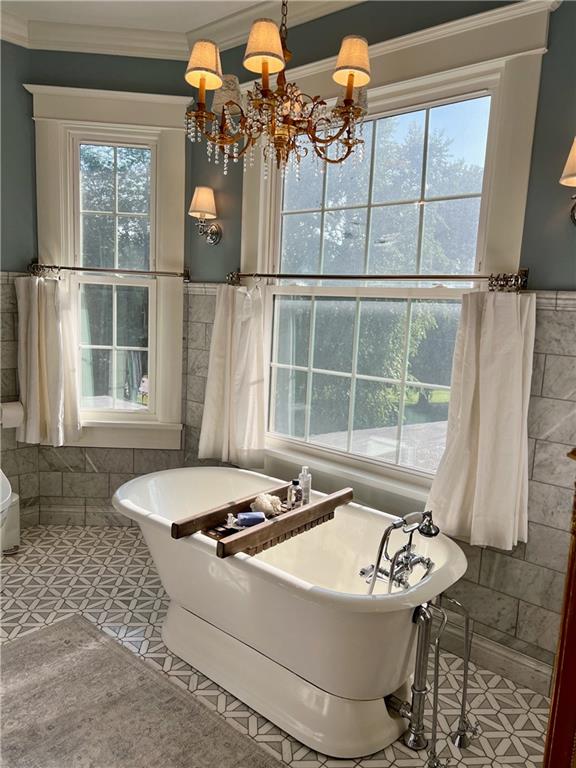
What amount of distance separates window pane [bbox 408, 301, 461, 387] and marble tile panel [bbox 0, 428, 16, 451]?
8.35ft

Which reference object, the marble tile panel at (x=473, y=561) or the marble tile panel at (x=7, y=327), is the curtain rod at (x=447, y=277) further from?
the marble tile panel at (x=7, y=327)

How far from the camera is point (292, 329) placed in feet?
10.6

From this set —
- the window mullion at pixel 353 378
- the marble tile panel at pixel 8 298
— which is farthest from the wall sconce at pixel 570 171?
the marble tile panel at pixel 8 298

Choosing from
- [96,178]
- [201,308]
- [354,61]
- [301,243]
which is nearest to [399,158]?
[301,243]

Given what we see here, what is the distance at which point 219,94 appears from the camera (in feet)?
6.50

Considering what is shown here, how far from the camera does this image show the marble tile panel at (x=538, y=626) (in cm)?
228

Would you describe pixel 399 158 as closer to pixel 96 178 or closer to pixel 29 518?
pixel 96 178

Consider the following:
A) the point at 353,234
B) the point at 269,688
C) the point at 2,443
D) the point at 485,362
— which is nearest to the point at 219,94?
the point at 353,234

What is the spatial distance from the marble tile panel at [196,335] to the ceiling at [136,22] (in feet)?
5.46

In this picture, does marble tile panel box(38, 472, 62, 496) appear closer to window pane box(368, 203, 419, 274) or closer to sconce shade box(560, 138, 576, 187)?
window pane box(368, 203, 419, 274)

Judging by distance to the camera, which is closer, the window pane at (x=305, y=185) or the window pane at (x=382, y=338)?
the window pane at (x=382, y=338)

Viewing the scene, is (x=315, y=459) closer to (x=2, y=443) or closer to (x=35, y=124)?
(x=2, y=443)

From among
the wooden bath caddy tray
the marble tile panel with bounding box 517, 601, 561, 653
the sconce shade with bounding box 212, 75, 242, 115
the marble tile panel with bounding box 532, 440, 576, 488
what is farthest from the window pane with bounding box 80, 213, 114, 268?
the marble tile panel with bounding box 517, 601, 561, 653

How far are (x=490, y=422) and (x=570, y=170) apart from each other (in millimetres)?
983
